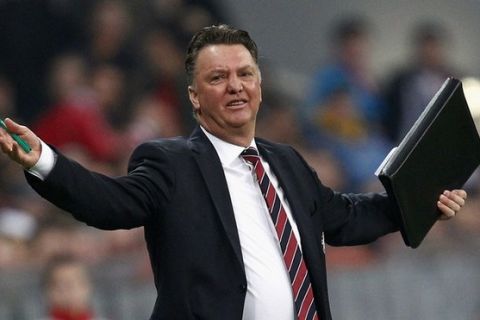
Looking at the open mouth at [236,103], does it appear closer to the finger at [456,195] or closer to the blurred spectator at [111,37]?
the finger at [456,195]

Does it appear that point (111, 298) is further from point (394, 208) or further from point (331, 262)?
point (394, 208)

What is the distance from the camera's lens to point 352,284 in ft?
26.1

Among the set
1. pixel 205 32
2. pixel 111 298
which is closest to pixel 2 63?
pixel 111 298

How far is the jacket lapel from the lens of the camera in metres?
4.52

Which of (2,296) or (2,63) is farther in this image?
(2,63)

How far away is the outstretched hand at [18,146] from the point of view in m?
4.03

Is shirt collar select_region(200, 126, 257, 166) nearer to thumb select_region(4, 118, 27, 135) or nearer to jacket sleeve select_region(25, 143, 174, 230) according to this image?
jacket sleeve select_region(25, 143, 174, 230)

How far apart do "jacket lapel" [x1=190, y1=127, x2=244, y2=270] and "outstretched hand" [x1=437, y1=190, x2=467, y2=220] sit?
77 cm

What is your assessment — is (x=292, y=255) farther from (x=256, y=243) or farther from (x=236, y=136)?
(x=236, y=136)

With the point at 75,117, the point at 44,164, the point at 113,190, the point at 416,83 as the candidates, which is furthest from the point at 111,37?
the point at 44,164

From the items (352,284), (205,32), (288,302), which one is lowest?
(352,284)

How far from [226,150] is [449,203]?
77cm

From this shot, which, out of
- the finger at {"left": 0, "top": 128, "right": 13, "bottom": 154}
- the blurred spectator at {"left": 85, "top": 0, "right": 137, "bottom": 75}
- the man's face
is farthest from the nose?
the blurred spectator at {"left": 85, "top": 0, "right": 137, "bottom": 75}

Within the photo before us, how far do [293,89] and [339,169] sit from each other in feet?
3.06
